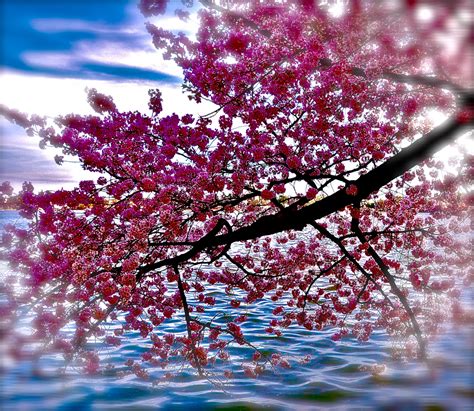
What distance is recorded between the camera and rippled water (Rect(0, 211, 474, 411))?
8.57 meters

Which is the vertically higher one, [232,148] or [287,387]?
[232,148]

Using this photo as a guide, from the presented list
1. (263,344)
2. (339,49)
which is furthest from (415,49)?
(263,344)

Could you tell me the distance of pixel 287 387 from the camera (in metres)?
9.23

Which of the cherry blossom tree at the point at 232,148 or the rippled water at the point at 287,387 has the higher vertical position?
the cherry blossom tree at the point at 232,148

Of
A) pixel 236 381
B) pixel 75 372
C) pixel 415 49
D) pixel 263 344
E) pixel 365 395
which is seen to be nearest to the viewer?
pixel 415 49

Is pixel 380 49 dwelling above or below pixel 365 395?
above

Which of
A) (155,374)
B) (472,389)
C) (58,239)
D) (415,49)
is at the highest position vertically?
(415,49)

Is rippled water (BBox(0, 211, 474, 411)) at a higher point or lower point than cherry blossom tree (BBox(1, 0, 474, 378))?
lower

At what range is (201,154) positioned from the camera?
8.94 m

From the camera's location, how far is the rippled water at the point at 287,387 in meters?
8.57

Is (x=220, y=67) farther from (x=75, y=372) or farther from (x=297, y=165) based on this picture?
(x=75, y=372)

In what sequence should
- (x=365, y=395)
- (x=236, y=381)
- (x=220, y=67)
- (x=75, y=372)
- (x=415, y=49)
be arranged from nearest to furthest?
(x=415, y=49)
(x=220, y=67)
(x=365, y=395)
(x=236, y=381)
(x=75, y=372)

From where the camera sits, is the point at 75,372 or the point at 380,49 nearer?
the point at 380,49

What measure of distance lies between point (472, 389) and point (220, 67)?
746 centimetres
